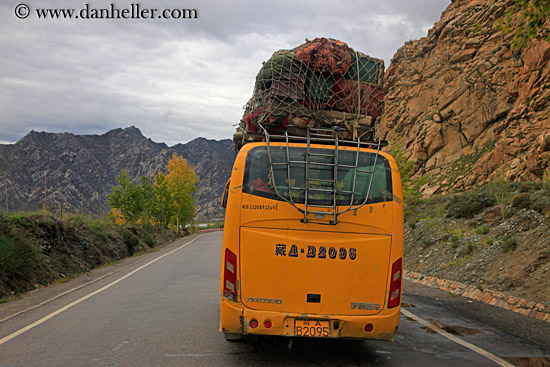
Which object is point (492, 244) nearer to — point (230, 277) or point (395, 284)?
point (395, 284)

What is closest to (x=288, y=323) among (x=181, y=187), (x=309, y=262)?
(x=309, y=262)

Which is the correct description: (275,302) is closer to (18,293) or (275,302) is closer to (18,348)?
(18,348)

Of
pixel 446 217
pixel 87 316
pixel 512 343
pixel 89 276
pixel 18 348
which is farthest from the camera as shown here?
pixel 446 217

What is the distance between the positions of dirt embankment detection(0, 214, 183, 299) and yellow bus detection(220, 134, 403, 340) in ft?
28.2

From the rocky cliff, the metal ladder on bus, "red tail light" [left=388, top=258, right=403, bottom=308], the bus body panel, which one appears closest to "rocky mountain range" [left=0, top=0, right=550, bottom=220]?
the rocky cliff

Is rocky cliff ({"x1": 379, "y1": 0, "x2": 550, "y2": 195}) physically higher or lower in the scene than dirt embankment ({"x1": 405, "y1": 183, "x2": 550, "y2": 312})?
higher

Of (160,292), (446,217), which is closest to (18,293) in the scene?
(160,292)

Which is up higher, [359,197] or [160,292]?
[359,197]

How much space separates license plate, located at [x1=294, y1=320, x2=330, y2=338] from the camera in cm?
564

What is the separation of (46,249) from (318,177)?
14158 millimetres

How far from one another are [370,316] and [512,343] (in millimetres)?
2641

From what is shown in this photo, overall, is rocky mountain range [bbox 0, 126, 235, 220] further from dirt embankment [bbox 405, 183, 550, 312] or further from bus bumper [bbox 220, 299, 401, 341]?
bus bumper [bbox 220, 299, 401, 341]

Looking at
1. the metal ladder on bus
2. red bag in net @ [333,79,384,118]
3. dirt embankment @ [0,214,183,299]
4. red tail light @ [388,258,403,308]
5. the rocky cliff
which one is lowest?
dirt embankment @ [0,214,183,299]

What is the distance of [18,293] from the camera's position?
12.3 metres
